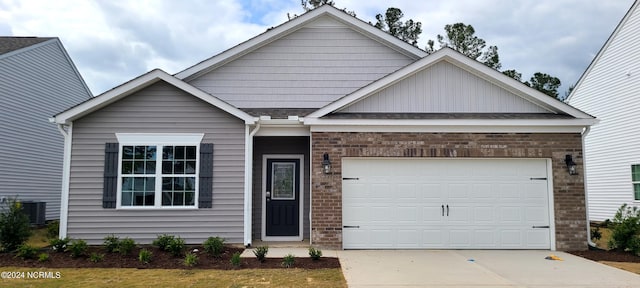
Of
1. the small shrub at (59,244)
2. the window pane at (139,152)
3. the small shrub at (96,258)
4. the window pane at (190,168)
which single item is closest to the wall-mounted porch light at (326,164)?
the window pane at (190,168)

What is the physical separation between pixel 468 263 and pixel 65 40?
63.7 ft

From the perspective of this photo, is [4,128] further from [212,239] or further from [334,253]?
[334,253]

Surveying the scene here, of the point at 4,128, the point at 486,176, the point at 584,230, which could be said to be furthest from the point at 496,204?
the point at 4,128

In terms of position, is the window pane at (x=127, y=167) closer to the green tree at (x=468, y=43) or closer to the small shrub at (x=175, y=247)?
the small shrub at (x=175, y=247)

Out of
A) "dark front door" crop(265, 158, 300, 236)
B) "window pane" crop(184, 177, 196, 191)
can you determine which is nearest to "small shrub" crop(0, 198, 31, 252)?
"window pane" crop(184, 177, 196, 191)

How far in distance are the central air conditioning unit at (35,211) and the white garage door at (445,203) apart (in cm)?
1189

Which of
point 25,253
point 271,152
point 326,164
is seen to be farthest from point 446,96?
point 25,253

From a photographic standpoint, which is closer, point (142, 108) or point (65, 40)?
point (142, 108)

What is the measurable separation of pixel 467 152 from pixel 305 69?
4799mm

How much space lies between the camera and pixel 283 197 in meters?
11.4

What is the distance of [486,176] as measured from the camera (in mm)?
9961

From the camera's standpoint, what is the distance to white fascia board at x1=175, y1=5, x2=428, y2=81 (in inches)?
467

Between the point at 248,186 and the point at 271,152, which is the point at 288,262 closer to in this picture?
the point at 248,186

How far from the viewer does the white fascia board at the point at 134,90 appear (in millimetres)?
9664
